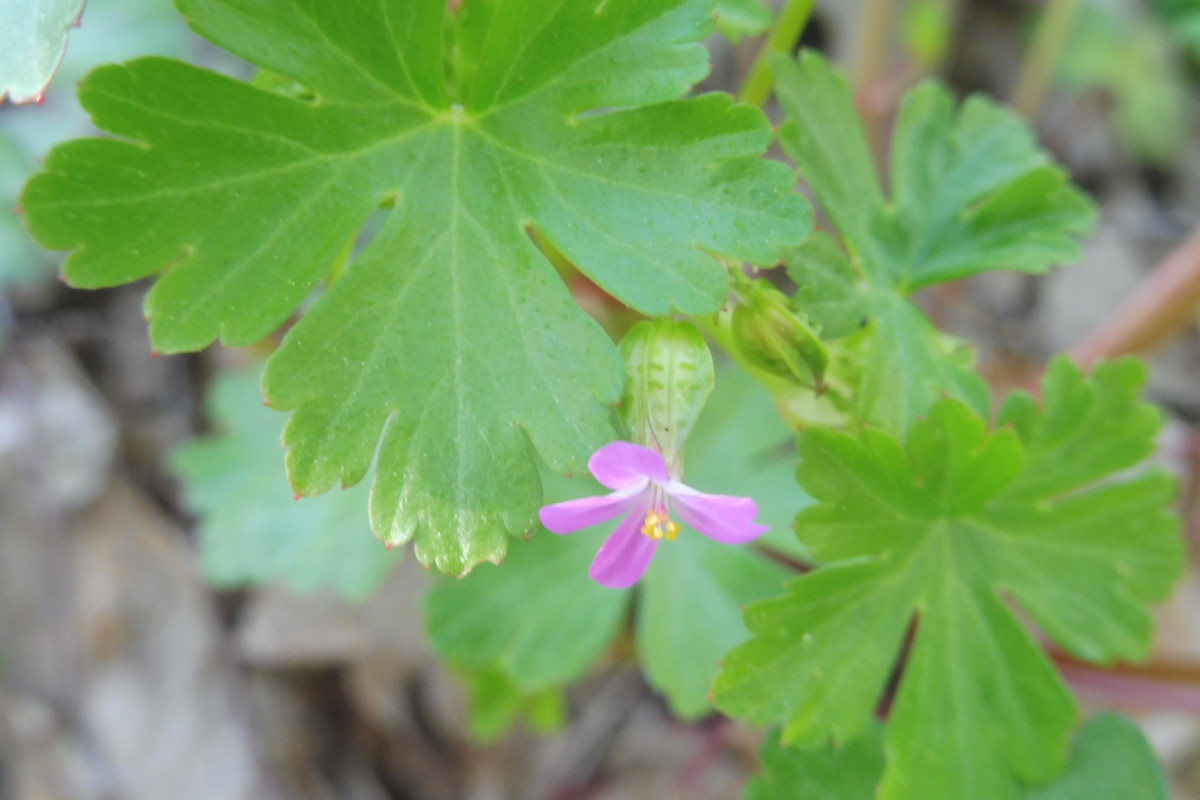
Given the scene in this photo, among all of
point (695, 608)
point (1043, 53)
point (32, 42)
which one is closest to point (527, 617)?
point (695, 608)

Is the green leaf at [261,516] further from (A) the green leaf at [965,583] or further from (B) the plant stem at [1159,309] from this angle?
(B) the plant stem at [1159,309]

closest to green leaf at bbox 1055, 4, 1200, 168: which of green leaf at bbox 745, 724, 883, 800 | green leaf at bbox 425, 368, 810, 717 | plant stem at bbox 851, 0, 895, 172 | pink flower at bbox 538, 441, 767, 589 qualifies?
plant stem at bbox 851, 0, 895, 172

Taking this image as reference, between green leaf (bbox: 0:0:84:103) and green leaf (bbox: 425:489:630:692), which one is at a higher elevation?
green leaf (bbox: 0:0:84:103)

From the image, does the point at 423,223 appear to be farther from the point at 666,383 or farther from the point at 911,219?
the point at 911,219

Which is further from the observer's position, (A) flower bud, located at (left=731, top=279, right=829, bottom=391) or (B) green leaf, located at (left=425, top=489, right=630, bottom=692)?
(B) green leaf, located at (left=425, top=489, right=630, bottom=692)

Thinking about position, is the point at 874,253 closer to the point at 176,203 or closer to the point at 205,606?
the point at 176,203

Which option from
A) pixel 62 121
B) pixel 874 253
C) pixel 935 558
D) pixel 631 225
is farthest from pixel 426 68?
pixel 62 121

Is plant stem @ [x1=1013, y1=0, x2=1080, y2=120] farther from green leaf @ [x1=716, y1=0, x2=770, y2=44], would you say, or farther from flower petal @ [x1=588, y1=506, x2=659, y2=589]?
flower petal @ [x1=588, y1=506, x2=659, y2=589]

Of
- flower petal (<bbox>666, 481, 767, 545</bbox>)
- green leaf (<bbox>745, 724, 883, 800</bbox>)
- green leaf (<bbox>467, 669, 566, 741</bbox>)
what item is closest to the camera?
flower petal (<bbox>666, 481, 767, 545</bbox>)
